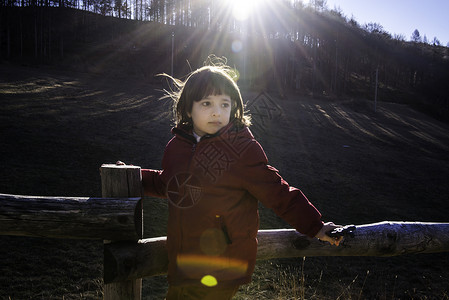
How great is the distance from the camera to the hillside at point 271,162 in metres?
5.57

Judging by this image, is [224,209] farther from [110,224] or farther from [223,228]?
[110,224]

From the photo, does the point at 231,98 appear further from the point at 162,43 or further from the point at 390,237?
A: the point at 162,43

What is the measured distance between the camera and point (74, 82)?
23453 millimetres

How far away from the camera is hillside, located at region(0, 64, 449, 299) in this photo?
557 centimetres

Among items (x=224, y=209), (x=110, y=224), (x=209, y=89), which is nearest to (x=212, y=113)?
(x=209, y=89)

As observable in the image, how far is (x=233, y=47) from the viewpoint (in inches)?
1821

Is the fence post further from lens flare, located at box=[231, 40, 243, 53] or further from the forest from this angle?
lens flare, located at box=[231, 40, 243, 53]

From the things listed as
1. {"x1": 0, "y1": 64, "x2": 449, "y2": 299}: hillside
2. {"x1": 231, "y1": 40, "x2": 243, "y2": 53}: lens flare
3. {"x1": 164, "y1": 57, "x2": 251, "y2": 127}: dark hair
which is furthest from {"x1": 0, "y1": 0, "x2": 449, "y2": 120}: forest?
{"x1": 164, "y1": 57, "x2": 251, "y2": 127}: dark hair

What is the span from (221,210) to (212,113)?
1.73ft

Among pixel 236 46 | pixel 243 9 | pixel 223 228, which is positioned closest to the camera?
pixel 223 228

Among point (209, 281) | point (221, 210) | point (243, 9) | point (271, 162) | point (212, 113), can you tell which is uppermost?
point (243, 9)

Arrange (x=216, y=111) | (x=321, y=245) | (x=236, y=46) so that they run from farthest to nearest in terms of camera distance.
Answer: (x=236, y=46), (x=321, y=245), (x=216, y=111)

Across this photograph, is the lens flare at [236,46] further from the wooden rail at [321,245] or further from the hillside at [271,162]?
the wooden rail at [321,245]

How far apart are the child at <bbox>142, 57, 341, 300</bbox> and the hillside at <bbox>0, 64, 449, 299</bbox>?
1.53m
